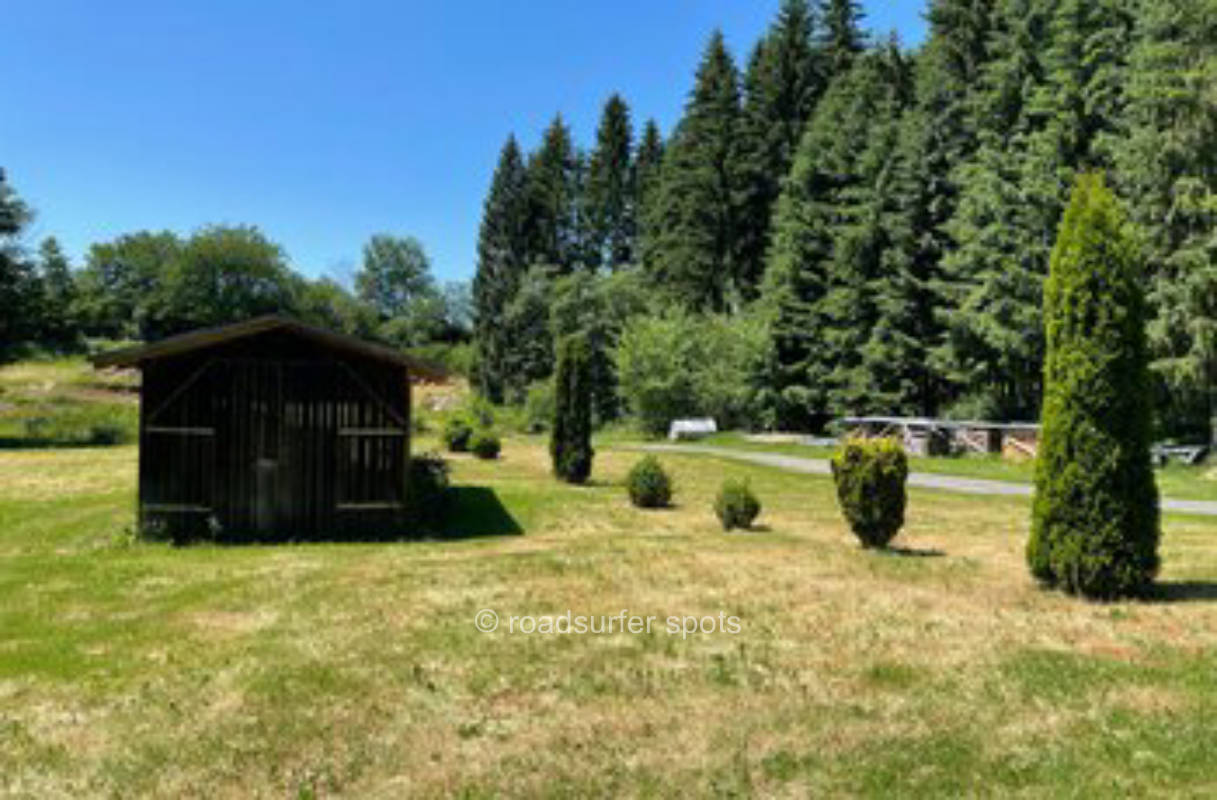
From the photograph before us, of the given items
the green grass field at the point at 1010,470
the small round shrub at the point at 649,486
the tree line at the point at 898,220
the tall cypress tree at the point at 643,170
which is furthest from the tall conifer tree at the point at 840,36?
the small round shrub at the point at 649,486

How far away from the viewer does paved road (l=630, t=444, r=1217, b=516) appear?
635 inches

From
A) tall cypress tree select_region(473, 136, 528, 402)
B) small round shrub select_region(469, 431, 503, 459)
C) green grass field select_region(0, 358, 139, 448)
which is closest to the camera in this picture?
small round shrub select_region(469, 431, 503, 459)

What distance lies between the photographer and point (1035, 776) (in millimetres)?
4320

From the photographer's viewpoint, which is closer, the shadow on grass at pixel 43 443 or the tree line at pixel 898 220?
the tree line at pixel 898 220

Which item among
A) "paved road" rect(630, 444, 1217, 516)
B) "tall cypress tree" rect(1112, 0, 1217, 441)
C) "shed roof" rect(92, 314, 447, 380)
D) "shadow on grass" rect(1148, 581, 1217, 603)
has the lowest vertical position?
"shadow on grass" rect(1148, 581, 1217, 603)

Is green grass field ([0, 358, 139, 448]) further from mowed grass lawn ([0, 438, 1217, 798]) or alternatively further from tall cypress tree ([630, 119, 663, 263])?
tall cypress tree ([630, 119, 663, 263])

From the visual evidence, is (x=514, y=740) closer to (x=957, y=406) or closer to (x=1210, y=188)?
(x=1210, y=188)

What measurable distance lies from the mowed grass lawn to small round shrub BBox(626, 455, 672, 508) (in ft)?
13.3

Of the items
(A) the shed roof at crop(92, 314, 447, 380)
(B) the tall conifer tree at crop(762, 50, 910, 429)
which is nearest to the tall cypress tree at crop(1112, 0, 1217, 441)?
(B) the tall conifer tree at crop(762, 50, 910, 429)

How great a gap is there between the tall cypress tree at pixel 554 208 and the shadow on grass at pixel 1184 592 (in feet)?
188

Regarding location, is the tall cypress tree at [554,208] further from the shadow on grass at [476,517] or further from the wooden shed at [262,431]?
the wooden shed at [262,431]

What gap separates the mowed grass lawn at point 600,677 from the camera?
4.48 metres

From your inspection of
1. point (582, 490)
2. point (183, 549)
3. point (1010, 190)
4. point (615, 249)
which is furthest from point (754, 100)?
point (183, 549)

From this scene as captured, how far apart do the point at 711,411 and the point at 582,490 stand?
83.0 feet
